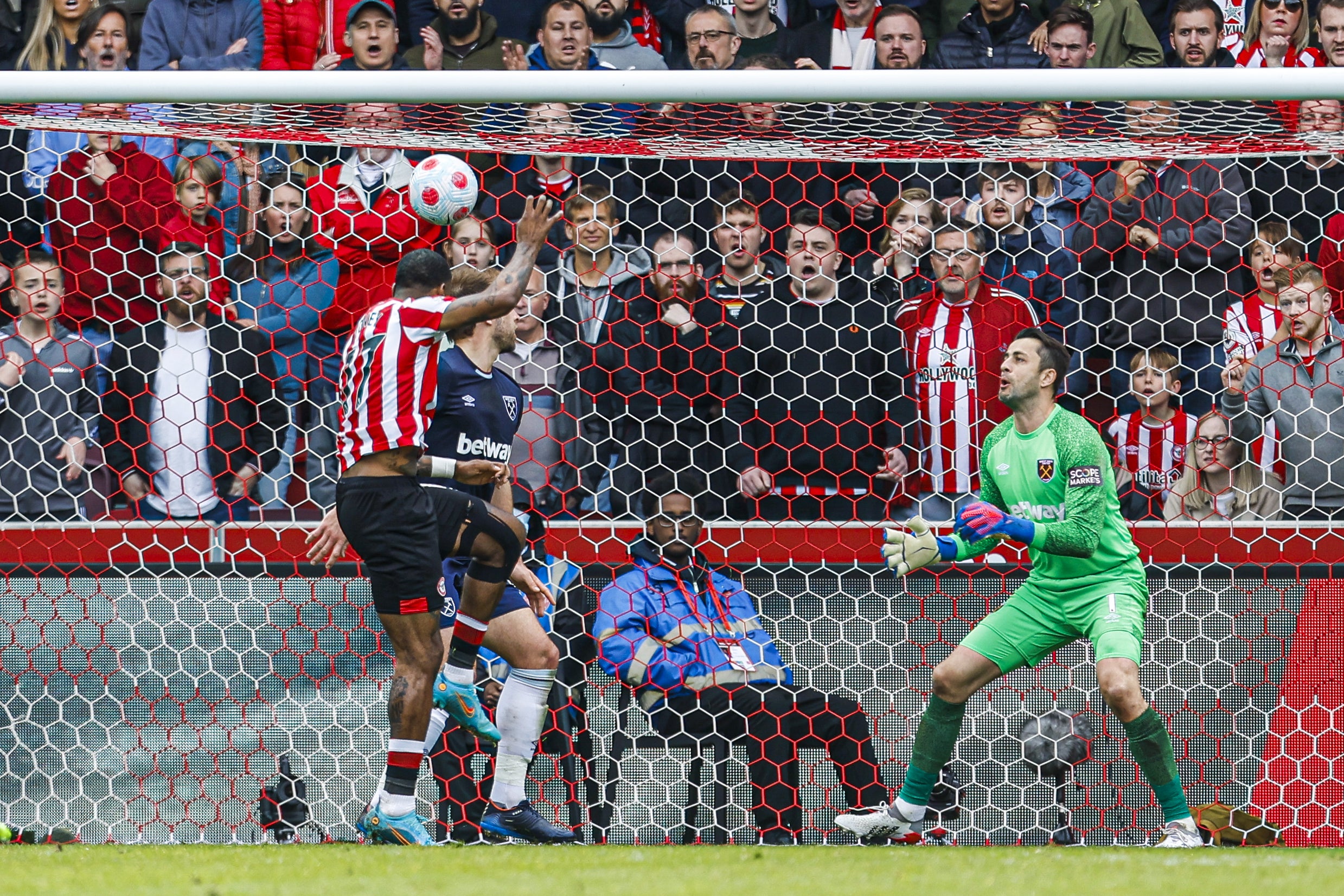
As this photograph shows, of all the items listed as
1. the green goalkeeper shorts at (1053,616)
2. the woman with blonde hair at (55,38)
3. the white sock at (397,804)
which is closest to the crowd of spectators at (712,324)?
the green goalkeeper shorts at (1053,616)

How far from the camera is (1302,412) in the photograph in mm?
5691

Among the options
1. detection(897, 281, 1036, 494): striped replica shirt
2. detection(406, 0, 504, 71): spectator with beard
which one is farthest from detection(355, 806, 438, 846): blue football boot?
detection(406, 0, 504, 71): spectator with beard

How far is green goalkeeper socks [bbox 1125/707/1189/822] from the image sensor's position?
186 inches

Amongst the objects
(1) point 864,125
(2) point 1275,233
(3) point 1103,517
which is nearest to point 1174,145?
(2) point 1275,233

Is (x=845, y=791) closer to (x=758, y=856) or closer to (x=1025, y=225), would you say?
(x=758, y=856)

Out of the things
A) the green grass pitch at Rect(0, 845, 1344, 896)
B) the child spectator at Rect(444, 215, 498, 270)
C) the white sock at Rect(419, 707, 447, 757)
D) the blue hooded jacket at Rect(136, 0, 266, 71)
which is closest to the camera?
the green grass pitch at Rect(0, 845, 1344, 896)

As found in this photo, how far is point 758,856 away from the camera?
4.27 meters

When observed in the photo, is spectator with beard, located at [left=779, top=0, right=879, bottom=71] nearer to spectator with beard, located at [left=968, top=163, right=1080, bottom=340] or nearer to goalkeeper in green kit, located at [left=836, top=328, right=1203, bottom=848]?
spectator with beard, located at [left=968, top=163, right=1080, bottom=340]

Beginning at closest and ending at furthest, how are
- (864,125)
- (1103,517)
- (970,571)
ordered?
(1103,517) → (864,125) → (970,571)

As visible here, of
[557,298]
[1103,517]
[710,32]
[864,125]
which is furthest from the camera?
[710,32]

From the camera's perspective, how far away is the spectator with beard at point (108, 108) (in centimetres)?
519

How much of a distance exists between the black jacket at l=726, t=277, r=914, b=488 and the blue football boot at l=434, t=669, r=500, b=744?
141cm

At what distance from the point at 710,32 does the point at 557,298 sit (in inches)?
80.9

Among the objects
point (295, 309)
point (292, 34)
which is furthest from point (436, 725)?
point (292, 34)
